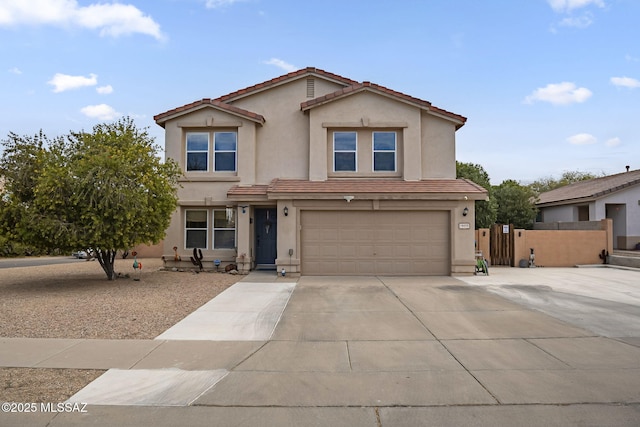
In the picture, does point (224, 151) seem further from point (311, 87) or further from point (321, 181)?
point (311, 87)

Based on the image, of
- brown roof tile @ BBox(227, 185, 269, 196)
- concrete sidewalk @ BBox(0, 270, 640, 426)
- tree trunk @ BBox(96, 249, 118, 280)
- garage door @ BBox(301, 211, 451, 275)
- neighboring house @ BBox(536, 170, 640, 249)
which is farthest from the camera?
neighboring house @ BBox(536, 170, 640, 249)

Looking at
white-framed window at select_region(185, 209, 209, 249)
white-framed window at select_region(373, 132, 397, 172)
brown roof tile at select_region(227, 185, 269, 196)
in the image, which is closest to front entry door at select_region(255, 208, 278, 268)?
brown roof tile at select_region(227, 185, 269, 196)

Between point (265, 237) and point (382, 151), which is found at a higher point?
point (382, 151)

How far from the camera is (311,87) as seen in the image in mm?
18047

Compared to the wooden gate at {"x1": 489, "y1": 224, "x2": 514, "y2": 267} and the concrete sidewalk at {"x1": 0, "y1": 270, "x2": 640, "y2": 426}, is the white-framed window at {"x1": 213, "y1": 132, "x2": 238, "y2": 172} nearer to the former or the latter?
the concrete sidewalk at {"x1": 0, "y1": 270, "x2": 640, "y2": 426}

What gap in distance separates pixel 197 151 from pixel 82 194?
19.7 feet

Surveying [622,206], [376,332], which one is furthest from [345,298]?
[622,206]

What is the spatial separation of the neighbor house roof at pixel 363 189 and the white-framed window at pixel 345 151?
0.59 meters

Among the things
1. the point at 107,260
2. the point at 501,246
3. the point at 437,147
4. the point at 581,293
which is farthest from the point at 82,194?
the point at 501,246

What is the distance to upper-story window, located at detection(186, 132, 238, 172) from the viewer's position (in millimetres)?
17266

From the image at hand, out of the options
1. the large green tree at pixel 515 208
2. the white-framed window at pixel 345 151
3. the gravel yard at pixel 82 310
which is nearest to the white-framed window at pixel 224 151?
the white-framed window at pixel 345 151

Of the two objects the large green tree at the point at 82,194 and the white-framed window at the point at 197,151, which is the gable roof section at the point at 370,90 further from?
the large green tree at the point at 82,194

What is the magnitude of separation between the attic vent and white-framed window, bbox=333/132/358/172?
7.19ft

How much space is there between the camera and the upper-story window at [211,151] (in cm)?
1727
